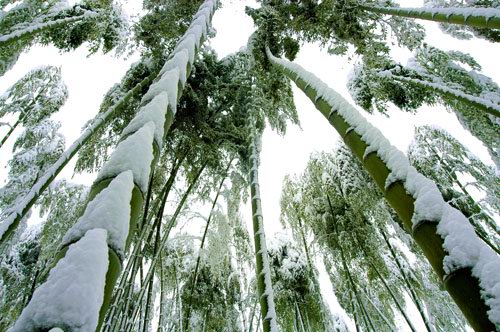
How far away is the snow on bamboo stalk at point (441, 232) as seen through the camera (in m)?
0.63

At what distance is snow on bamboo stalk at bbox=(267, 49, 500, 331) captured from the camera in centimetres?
63

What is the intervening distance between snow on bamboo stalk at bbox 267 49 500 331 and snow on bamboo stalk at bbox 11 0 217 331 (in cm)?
70

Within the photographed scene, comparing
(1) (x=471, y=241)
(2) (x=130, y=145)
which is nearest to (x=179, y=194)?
(2) (x=130, y=145)

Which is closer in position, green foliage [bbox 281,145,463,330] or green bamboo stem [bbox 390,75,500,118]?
green bamboo stem [bbox 390,75,500,118]

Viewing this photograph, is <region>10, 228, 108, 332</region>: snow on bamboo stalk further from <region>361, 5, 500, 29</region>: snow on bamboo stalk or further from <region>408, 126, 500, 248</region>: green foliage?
<region>408, 126, 500, 248</region>: green foliage

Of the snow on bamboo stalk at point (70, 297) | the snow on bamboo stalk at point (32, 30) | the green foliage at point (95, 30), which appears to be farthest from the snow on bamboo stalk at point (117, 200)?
the green foliage at point (95, 30)

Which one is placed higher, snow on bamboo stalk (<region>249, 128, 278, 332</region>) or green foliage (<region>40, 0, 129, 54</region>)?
green foliage (<region>40, 0, 129, 54</region>)

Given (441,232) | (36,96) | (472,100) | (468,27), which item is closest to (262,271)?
(441,232)

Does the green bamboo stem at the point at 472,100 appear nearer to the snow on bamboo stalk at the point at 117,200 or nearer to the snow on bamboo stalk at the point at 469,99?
the snow on bamboo stalk at the point at 469,99

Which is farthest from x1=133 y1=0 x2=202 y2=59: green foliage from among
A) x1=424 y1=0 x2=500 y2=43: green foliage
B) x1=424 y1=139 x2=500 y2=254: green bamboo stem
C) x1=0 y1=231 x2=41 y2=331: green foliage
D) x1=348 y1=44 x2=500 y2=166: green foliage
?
x1=424 y1=139 x2=500 y2=254: green bamboo stem

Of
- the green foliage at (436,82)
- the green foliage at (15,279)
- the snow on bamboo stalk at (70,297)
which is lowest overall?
the snow on bamboo stalk at (70,297)

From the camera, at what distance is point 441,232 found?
0.75 m

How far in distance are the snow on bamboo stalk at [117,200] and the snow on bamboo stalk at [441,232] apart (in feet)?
2.31

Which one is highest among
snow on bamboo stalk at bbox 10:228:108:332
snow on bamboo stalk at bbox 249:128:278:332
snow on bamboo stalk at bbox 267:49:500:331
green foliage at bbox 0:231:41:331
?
green foliage at bbox 0:231:41:331
